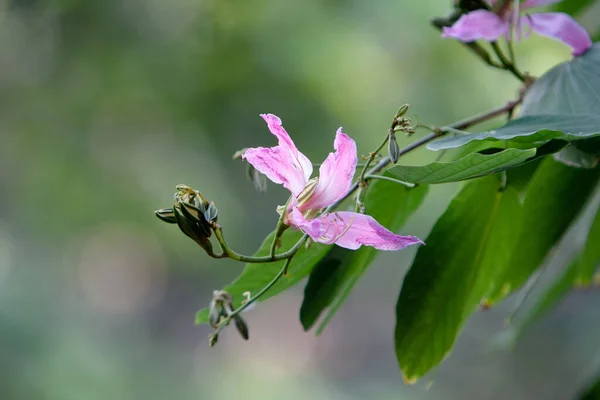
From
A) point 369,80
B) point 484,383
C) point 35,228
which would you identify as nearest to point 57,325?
point 35,228

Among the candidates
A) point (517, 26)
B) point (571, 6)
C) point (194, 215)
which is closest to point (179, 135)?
point (571, 6)

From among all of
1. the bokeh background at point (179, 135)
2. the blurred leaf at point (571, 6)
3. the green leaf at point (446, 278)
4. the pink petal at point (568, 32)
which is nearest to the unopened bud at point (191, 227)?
the green leaf at point (446, 278)

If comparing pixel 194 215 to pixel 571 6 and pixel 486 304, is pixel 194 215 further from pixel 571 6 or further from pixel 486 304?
pixel 571 6

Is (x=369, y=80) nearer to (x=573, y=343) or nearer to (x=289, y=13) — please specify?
(x=289, y=13)

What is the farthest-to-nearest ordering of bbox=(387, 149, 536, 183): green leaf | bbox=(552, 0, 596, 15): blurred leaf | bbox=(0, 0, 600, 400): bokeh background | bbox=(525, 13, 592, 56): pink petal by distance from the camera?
bbox=(0, 0, 600, 400): bokeh background < bbox=(552, 0, 596, 15): blurred leaf < bbox=(525, 13, 592, 56): pink petal < bbox=(387, 149, 536, 183): green leaf

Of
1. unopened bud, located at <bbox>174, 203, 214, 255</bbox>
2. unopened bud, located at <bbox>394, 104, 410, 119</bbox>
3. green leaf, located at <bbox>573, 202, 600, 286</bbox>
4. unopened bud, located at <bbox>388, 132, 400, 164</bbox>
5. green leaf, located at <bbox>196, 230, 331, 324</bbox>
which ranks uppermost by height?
unopened bud, located at <bbox>174, 203, 214, 255</bbox>

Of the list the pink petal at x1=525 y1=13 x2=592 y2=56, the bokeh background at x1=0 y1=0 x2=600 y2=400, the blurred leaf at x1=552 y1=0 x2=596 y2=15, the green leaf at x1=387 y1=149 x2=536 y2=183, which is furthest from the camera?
the bokeh background at x1=0 y1=0 x2=600 y2=400

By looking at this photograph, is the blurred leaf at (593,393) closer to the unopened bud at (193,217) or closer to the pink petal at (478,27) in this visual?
the pink petal at (478,27)

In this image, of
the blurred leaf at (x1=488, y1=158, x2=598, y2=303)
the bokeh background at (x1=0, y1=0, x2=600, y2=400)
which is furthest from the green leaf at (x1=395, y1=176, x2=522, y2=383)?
the bokeh background at (x1=0, y1=0, x2=600, y2=400)

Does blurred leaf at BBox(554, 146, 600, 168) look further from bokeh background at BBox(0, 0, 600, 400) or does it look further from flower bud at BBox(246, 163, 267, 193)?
bokeh background at BBox(0, 0, 600, 400)
